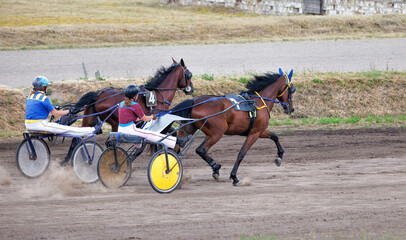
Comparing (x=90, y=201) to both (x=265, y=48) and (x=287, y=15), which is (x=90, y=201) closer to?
(x=265, y=48)

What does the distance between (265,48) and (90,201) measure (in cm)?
1512

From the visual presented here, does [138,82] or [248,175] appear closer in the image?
[248,175]

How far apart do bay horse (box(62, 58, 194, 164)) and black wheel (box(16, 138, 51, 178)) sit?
0.39m

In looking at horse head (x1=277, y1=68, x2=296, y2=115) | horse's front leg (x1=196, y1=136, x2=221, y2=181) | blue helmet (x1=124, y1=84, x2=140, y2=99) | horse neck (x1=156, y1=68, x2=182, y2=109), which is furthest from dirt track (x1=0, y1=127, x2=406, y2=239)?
blue helmet (x1=124, y1=84, x2=140, y2=99)

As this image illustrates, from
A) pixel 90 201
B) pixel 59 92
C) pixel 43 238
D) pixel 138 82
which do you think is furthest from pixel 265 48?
pixel 43 238

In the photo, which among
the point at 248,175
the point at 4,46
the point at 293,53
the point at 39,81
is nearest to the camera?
the point at 39,81

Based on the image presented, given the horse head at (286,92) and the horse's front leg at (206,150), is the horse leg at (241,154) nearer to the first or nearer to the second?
the horse's front leg at (206,150)

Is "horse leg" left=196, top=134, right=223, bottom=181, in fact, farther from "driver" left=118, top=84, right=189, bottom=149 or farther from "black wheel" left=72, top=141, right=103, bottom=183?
"black wheel" left=72, top=141, right=103, bottom=183

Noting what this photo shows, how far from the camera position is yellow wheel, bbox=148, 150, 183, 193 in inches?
347

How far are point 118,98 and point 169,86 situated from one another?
1.04m

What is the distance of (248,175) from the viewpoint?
1041 cm

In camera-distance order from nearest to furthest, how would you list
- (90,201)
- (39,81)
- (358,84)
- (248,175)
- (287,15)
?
(90,201)
(39,81)
(248,175)
(358,84)
(287,15)

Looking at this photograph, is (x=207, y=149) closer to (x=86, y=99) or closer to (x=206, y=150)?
(x=206, y=150)

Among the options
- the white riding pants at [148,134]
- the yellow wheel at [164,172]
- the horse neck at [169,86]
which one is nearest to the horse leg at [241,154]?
the yellow wheel at [164,172]
